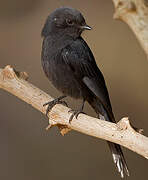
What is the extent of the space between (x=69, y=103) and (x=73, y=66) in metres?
2.25

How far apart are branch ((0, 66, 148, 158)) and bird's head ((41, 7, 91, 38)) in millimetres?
753

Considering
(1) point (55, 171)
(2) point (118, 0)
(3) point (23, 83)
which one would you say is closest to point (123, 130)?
(3) point (23, 83)

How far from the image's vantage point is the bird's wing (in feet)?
19.9

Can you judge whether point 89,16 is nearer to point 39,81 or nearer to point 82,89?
point 39,81

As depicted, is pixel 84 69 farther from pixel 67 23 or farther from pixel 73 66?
pixel 67 23

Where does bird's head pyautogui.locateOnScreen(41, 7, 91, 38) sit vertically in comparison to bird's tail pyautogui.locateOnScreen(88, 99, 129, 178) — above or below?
above

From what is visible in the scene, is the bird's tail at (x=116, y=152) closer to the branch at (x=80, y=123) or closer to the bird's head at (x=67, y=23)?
the branch at (x=80, y=123)

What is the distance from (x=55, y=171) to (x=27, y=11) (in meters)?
2.57

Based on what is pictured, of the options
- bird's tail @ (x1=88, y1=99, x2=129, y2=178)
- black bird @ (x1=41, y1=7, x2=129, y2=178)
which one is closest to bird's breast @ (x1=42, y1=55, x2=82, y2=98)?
black bird @ (x1=41, y1=7, x2=129, y2=178)

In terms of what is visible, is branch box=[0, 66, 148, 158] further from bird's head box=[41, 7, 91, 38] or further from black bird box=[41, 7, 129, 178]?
bird's head box=[41, 7, 91, 38]

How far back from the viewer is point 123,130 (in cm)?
490

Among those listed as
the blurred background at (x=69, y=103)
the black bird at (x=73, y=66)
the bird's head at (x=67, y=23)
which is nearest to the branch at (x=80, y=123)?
the black bird at (x=73, y=66)

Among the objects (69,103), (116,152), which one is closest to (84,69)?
(116,152)

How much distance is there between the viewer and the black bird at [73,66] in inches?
239
